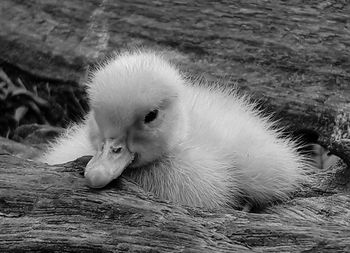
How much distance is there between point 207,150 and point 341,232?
59cm

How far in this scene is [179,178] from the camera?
2189mm

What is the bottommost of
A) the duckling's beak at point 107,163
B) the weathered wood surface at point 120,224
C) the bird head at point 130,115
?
the weathered wood surface at point 120,224

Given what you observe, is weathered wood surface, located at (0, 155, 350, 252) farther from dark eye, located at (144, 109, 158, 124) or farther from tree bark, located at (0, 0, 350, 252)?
dark eye, located at (144, 109, 158, 124)

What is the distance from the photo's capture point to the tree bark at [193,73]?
183 cm

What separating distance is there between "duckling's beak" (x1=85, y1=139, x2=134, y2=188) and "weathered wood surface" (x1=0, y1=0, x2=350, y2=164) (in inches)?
42.8

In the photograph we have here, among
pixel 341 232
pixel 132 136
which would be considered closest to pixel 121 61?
pixel 132 136

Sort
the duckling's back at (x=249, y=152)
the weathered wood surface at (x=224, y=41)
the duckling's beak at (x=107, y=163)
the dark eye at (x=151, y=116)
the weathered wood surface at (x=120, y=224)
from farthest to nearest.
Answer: the weathered wood surface at (x=224, y=41)
the duckling's back at (x=249, y=152)
the dark eye at (x=151, y=116)
the duckling's beak at (x=107, y=163)
the weathered wood surface at (x=120, y=224)

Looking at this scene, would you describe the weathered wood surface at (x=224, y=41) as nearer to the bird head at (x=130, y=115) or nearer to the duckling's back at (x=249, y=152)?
the duckling's back at (x=249, y=152)

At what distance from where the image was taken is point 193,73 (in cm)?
315

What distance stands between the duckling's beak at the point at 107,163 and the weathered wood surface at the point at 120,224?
37 mm

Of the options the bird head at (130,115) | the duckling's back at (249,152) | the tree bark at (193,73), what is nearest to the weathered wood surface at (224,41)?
the tree bark at (193,73)

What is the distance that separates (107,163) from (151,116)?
200 millimetres

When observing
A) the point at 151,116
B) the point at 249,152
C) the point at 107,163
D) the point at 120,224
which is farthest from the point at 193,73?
the point at 120,224

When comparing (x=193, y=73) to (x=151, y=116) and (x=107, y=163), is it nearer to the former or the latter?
(x=151, y=116)
